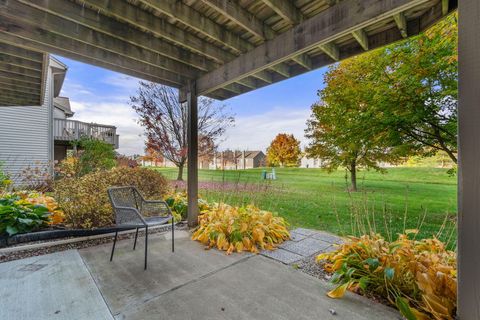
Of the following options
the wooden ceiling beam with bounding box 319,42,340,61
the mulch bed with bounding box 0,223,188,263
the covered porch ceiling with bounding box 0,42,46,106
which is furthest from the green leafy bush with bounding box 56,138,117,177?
the wooden ceiling beam with bounding box 319,42,340,61

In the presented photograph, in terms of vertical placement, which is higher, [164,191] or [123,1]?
[123,1]

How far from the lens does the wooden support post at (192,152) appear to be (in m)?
3.57

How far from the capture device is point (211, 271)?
228 cm

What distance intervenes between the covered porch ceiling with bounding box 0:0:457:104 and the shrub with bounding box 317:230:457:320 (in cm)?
204

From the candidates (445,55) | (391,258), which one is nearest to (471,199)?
(391,258)

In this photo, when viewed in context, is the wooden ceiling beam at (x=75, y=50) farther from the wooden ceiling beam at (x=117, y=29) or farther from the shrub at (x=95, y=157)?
the shrub at (x=95, y=157)

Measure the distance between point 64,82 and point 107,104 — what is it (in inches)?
112

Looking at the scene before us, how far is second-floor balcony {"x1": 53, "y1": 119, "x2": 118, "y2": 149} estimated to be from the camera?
961 centimetres

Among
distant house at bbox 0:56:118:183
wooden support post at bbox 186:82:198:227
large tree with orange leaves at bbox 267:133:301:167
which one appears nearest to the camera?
wooden support post at bbox 186:82:198:227

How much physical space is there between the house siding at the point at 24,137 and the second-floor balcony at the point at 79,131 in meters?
0.91

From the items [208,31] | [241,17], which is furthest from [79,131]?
[241,17]

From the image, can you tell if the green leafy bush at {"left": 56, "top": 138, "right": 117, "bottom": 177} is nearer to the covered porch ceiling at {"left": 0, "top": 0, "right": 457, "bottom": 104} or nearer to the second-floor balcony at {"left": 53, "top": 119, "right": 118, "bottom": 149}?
the second-floor balcony at {"left": 53, "top": 119, "right": 118, "bottom": 149}

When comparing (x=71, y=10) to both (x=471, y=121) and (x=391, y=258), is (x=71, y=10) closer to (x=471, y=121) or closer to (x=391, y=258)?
(x=471, y=121)

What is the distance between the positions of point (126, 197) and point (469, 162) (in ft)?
11.3
